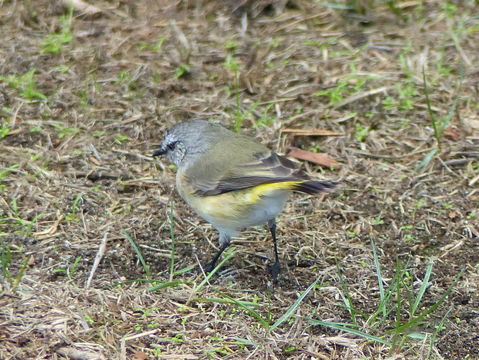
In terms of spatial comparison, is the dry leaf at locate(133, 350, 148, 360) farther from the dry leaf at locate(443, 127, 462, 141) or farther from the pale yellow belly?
the dry leaf at locate(443, 127, 462, 141)

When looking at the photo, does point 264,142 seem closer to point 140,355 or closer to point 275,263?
point 275,263

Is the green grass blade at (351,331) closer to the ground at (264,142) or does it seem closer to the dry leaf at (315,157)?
the ground at (264,142)

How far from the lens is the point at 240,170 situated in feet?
16.3

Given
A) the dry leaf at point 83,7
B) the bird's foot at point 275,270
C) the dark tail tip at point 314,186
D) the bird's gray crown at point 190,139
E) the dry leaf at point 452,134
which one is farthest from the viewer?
the dry leaf at point 83,7

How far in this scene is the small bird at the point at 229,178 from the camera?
4734mm

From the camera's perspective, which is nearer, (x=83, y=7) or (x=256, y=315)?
(x=256, y=315)

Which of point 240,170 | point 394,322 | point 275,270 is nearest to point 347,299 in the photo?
point 394,322

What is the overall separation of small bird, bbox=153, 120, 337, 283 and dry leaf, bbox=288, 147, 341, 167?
0.83 metres

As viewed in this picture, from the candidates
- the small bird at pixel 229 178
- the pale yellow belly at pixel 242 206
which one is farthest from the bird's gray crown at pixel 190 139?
the pale yellow belly at pixel 242 206

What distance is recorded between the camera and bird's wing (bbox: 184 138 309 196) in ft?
15.6

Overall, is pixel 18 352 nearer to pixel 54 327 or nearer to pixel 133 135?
pixel 54 327

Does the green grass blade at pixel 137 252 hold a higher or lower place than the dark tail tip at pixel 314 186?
lower

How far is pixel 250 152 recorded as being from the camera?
5.11 metres

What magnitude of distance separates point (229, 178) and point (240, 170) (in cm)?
10
